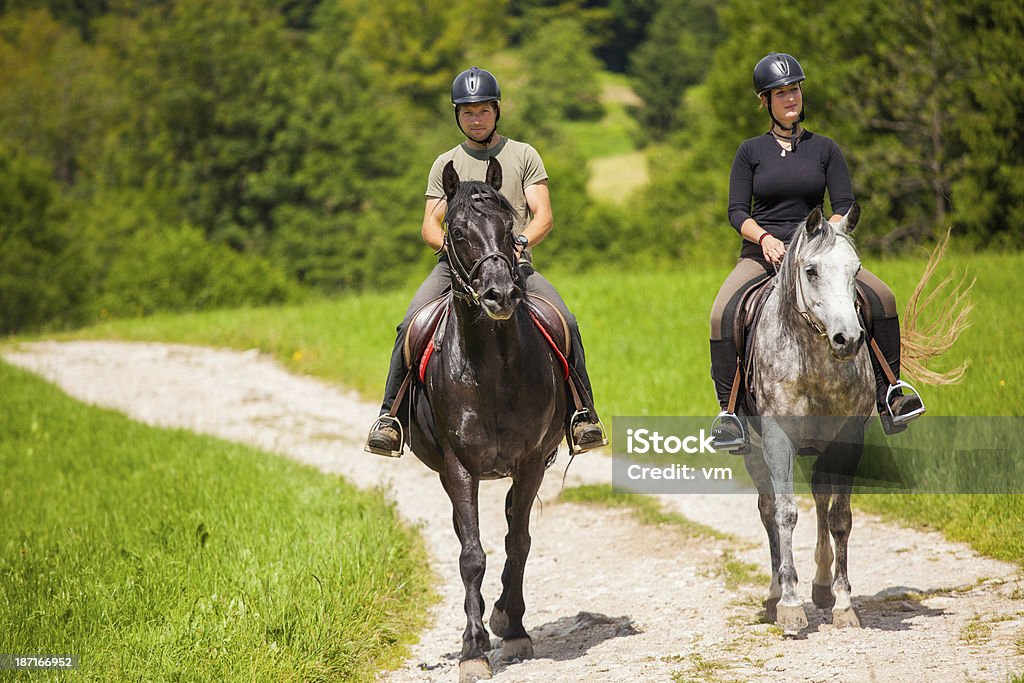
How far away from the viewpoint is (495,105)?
6887 mm

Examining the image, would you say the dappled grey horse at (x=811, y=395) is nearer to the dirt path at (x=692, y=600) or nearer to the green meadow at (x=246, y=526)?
the dirt path at (x=692, y=600)

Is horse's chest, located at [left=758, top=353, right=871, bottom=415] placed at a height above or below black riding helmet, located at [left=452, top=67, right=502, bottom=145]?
below

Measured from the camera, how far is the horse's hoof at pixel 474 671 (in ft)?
20.2

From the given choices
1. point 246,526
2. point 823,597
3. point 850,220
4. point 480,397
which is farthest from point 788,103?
point 246,526

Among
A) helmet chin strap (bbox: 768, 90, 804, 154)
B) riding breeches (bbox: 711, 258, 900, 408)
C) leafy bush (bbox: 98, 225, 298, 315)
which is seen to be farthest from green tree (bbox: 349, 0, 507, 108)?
riding breeches (bbox: 711, 258, 900, 408)

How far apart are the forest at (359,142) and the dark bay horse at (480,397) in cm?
2005

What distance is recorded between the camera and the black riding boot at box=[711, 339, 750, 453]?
7.23m

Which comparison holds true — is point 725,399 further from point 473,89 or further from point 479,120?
point 473,89

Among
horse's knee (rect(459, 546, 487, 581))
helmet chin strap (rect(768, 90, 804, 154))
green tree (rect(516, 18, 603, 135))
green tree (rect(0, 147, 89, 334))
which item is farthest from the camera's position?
green tree (rect(516, 18, 603, 135))

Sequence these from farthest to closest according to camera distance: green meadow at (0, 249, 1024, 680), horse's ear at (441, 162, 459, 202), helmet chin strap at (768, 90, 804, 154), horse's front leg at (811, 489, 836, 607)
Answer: helmet chin strap at (768, 90, 804, 154) → horse's front leg at (811, 489, 836, 607) → green meadow at (0, 249, 1024, 680) → horse's ear at (441, 162, 459, 202)

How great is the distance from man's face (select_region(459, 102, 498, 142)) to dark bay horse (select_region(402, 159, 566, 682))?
677mm

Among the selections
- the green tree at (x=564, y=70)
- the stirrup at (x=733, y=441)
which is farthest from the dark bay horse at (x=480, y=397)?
the green tree at (x=564, y=70)

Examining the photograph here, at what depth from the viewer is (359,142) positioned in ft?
175

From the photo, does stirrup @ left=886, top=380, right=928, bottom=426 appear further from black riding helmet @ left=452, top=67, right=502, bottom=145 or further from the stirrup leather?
black riding helmet @ left=452, top=67, right=502, bottom=145
